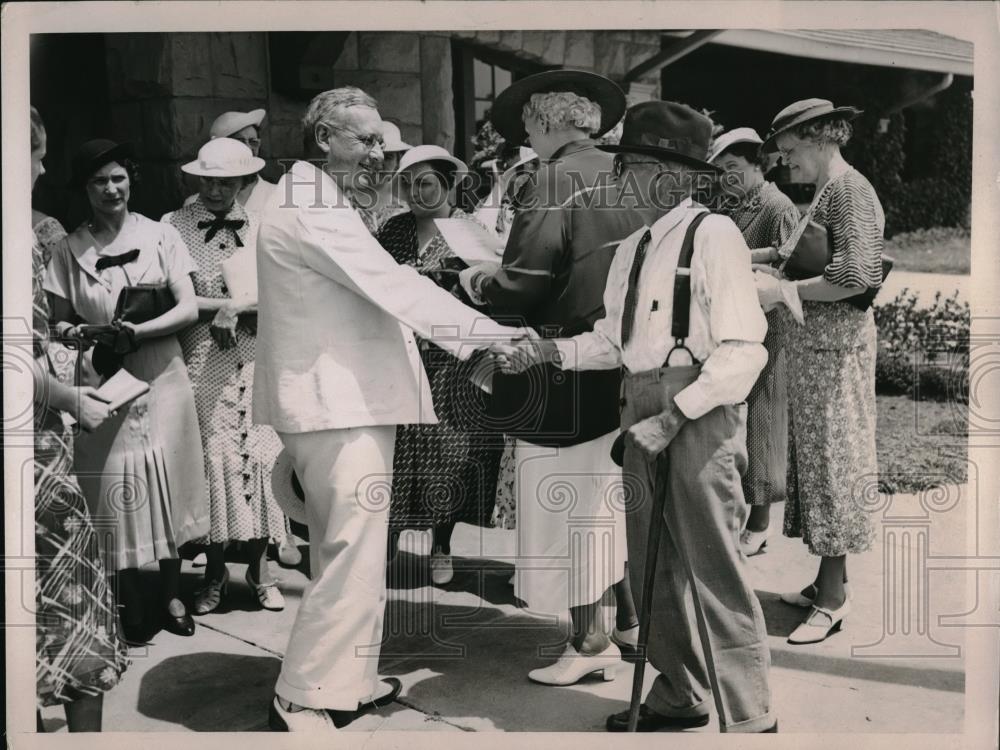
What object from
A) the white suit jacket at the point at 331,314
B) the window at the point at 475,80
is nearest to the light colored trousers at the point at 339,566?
the white suit jacket at the point at 331,314

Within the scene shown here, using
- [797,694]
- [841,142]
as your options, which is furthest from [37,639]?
[841,142]

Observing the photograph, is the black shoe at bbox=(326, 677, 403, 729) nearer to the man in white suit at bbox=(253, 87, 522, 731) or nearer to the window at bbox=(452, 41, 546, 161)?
the man in white suit at bbox=(253, 87, 522, 731)

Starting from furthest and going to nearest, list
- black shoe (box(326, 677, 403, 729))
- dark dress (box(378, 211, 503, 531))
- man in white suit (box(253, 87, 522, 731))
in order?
dark dress (box(378, 211, 503, 531))
black shoe (box(326, 677, 403, 729))
man in white suit (box(253, 87, 522, 731))

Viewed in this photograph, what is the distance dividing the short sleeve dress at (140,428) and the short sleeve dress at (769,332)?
Answer: 2.20m

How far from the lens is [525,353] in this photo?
473 cm

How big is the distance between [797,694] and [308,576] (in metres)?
2.00

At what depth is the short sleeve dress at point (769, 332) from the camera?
193 inches

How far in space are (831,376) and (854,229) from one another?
22.5 inches

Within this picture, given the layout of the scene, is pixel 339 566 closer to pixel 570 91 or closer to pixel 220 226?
pixel 220 226

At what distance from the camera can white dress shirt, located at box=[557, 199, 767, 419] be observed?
4332 mm

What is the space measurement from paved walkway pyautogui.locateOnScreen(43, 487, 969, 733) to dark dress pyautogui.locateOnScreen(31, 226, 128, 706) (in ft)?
1.24

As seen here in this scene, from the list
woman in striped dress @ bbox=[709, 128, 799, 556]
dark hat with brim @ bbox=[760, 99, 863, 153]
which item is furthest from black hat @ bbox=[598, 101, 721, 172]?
dark hat with brim @ bbox=[760, 99, 863, 153]

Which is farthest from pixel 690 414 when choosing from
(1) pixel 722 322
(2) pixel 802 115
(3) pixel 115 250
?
(3) pixel 115 250

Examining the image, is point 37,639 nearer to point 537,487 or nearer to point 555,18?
point 537,487
